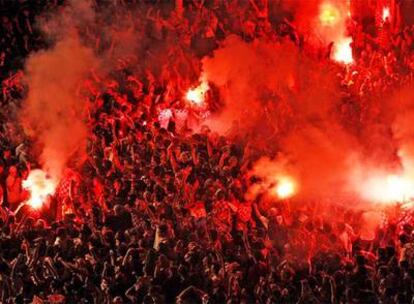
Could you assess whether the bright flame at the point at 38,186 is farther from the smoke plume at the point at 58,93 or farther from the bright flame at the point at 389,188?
the bright flame at the point at 389,188

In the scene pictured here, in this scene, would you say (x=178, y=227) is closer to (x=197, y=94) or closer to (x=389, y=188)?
(x=389, y=188)

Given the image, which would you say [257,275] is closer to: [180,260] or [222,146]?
[180,260]

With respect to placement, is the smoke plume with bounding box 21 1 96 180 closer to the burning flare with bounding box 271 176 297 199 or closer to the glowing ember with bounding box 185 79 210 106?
the glowing ember with bounding box 185 79 210 106

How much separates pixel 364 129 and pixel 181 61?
3.14 m

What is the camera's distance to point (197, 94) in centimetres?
1039

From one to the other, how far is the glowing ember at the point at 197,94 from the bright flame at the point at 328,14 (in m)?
2.71

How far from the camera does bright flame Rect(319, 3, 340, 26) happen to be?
12.2 meters

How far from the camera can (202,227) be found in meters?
7.19

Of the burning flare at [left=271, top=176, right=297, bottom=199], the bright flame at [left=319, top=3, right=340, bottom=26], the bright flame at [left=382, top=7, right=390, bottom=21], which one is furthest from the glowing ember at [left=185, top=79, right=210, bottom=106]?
the bright flame at [left=382, top=7, right=390, bottom=21]

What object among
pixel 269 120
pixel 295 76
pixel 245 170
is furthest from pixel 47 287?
pixel 295 76

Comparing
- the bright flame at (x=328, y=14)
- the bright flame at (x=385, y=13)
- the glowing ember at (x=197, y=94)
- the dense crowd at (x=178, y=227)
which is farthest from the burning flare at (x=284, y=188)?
the bright flame at (x=328, y=14)

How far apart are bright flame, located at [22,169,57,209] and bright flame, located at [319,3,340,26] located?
5.38 metres

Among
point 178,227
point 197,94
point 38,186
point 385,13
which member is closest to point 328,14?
point 385,13

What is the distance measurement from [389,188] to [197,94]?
3113 mm
